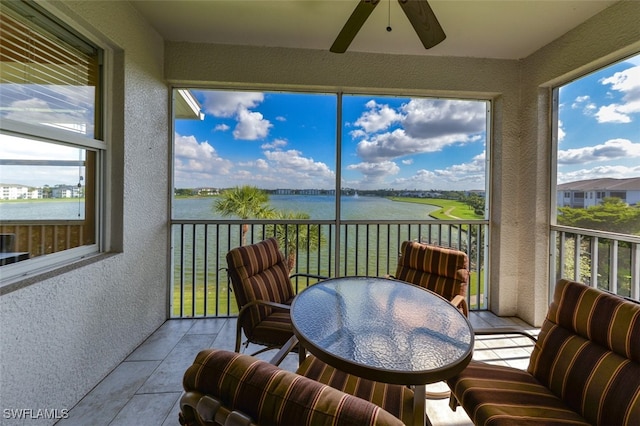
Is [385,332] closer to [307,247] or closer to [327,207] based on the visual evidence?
[327,207]

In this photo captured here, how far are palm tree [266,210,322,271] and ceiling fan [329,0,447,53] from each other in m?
1.71

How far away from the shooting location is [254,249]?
6.54 feet

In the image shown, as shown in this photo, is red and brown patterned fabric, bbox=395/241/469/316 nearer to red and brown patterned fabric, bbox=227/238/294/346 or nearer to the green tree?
Result: red and brown patterned fabric, bbox=227/238/294/346

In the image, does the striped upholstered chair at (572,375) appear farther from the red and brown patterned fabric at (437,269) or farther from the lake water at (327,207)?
the lake water at (327,207)

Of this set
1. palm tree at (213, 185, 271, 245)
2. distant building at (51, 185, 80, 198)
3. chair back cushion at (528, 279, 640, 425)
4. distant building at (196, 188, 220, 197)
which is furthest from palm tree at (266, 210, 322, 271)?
chair back cushion at (528, 279, 640, 425)

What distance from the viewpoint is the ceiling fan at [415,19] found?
56.1 inches

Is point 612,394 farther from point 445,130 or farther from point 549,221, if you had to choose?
point 445,130

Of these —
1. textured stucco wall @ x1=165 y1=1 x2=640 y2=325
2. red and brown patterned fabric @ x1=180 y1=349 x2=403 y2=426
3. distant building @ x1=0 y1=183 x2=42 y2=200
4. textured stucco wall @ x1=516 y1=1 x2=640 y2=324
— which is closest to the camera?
red and brown patterned fabric @ x1=180 y1=349 x2=403 y2=426

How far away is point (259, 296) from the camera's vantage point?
1.84 m

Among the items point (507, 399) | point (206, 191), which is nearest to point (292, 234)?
point (206, 191)

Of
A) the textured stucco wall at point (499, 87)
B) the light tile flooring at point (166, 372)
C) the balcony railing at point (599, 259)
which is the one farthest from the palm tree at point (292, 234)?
the balcony railing at point (599, 259)

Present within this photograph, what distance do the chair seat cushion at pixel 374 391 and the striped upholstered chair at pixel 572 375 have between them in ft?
1.05

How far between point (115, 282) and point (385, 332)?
6.43ft

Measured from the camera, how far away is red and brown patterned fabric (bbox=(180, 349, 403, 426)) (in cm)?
Result: 46
